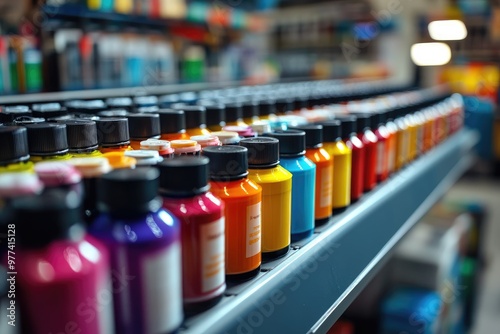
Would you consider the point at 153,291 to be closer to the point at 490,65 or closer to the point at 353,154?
the point at 353,154

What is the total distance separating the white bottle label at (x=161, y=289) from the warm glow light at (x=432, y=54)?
6140 mm

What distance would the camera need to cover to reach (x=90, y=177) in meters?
0.56

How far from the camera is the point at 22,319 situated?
0.44m

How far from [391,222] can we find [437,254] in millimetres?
762

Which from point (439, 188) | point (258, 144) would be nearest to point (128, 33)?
point (439, 188)

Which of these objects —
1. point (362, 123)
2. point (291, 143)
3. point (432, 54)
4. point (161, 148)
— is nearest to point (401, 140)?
point (362, 123)

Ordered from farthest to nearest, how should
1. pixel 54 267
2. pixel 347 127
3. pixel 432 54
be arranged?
pixel 432 54
pixel 347 127
pixel 54 267

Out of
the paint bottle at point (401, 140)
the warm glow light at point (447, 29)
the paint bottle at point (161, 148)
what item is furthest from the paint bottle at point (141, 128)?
the warm glow light at point (447, 29)

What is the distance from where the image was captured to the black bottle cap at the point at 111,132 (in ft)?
2.50

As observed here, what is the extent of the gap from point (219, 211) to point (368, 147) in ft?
2.26

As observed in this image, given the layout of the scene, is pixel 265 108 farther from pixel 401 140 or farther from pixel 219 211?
pixel 219 211

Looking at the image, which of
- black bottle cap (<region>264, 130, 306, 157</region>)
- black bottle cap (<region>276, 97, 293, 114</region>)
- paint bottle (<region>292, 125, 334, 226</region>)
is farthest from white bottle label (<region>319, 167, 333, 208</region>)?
black bottle cap (<region>276, 97, 293, 114</region>)

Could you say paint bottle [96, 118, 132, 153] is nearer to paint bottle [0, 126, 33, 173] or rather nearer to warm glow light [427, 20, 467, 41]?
paint bottle [0, 126, 33, 173]

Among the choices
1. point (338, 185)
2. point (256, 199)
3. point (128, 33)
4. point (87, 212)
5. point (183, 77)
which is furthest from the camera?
point (183, 77)
